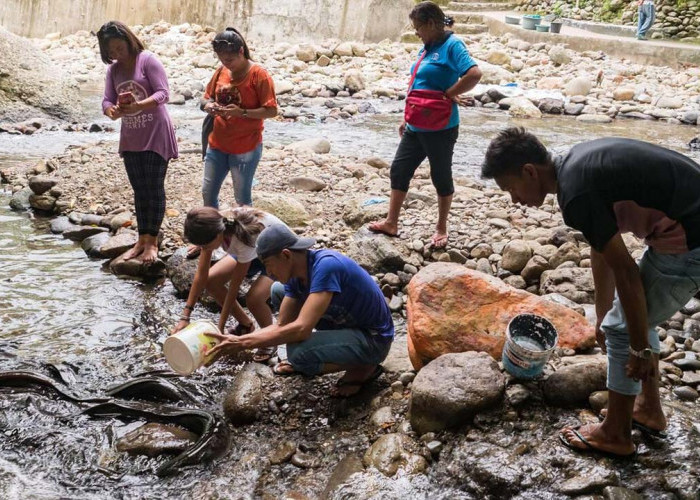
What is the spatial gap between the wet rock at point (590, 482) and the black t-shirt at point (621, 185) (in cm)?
106

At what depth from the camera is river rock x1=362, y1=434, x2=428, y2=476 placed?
10.1 feet

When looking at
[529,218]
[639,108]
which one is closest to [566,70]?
[639,108]

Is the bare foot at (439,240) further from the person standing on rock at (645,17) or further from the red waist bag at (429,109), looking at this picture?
the person standing on rock at (645,17)

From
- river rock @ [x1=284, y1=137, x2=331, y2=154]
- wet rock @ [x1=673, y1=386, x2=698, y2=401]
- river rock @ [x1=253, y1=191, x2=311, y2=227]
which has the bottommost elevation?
wet rock @ [x1=673, y1=386, x2=698, y2=401]

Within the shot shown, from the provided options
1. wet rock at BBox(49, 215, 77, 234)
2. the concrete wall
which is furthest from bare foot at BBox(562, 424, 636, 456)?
the concrete wall

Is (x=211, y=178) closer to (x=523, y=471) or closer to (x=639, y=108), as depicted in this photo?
(x=523, y=471)

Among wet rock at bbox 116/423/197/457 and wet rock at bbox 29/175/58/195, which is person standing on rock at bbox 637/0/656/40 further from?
wet rock at bbox 116/423/197/457

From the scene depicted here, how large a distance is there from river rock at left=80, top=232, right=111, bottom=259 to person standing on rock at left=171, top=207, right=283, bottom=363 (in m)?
2.09

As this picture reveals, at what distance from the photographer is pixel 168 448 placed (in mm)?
3350

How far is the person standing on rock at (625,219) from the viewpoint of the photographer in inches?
91.3

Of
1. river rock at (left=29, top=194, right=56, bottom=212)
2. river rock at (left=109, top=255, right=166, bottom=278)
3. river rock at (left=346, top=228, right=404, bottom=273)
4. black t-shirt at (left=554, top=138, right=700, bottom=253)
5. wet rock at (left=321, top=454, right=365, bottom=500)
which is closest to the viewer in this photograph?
black t-shirt at (left=554, top=138, right=700, bottom=253)

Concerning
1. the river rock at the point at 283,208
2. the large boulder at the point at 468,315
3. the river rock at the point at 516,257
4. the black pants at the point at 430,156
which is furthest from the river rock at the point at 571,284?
the river rock at the point at 283,208

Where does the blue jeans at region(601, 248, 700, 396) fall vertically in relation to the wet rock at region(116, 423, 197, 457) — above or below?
above

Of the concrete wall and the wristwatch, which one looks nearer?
the wristwatch
